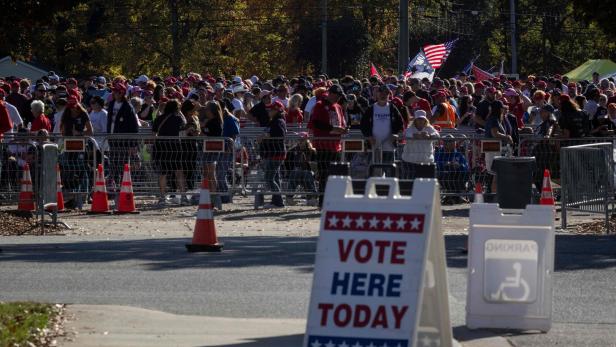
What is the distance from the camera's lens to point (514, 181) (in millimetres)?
14109

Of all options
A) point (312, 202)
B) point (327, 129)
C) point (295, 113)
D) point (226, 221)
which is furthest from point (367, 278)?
point (295, 113)

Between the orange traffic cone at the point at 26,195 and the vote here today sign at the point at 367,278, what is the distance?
1127 centimetres

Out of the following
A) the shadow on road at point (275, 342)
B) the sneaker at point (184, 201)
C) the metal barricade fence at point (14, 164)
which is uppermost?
the metal barricade fence at point (14, 164)

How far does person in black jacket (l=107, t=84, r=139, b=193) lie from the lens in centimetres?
2184

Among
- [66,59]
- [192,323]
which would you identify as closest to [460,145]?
[192,323]

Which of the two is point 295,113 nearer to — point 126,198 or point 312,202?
point 312,202

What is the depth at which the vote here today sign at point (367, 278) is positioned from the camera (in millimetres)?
7840

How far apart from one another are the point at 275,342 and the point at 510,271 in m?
1.87

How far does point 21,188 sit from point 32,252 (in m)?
4.12

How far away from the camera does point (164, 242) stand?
645 inches

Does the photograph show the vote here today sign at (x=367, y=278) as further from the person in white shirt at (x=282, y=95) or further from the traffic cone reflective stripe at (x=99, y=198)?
the person in white shirt at (x=282, y=95)

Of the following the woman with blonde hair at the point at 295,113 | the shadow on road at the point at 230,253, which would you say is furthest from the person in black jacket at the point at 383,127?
the shadow on road at the point at 230,253

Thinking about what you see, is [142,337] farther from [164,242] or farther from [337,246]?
[164,242]

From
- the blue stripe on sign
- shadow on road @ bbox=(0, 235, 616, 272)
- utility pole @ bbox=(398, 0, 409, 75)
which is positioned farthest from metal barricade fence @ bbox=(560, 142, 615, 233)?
utility pole @ bbox=(398, 0, 409, 75)
